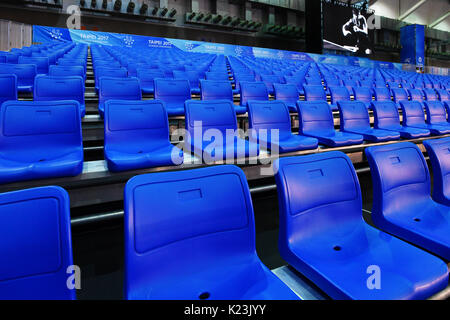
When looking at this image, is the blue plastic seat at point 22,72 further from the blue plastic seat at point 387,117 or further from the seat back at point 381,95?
the seat back at point 381,95

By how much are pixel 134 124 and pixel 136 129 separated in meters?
0.03

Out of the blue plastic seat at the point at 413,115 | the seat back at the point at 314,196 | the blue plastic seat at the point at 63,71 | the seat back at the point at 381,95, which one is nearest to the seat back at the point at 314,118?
the blue plastic seat at the point at 413,115

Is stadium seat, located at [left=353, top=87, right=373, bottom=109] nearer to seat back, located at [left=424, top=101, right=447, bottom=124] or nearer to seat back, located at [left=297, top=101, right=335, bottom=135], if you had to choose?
seat back, located at [left=424, top=101, right=447, bottom=124]

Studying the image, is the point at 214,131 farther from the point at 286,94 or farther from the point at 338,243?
the point at 286,94

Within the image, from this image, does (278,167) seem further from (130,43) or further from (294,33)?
(294,33)

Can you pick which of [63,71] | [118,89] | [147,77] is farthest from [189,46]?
[118,89]

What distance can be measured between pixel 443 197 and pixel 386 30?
17.0 meters

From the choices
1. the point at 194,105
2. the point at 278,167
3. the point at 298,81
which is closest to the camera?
the point at 278,167

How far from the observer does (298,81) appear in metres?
3.90

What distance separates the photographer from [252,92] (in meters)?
2.59

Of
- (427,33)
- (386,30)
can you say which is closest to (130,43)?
(386,30)

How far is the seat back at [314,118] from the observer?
204 centimetres

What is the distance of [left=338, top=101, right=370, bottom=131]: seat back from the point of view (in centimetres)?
225

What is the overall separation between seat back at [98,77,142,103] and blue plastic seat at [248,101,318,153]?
0.91 m
